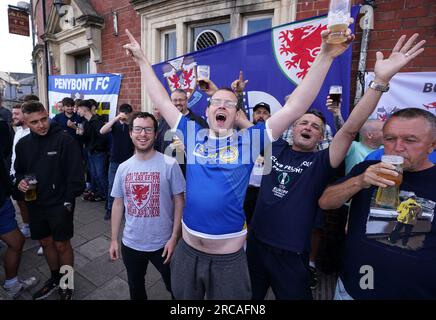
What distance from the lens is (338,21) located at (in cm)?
139

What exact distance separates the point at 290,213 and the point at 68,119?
4.92 m

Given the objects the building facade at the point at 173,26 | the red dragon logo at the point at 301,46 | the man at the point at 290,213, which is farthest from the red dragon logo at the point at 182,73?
the man at the point at 290,213

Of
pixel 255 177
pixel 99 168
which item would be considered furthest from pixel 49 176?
pixel 99 168

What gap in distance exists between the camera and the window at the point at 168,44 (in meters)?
4.76

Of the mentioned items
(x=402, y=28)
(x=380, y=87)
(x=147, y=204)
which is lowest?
(x=147, y=204)

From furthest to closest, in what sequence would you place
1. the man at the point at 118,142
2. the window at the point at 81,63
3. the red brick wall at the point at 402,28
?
the window at the point at 81,63, the man at the point at 118,142, the red brick wall at the point at 402,28

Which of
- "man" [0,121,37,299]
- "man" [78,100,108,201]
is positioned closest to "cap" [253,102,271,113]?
"man" [0,121,37,299]

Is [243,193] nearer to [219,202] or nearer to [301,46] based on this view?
[219,202]

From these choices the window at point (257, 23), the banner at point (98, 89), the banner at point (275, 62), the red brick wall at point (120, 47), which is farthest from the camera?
the banner at point (98, 89)

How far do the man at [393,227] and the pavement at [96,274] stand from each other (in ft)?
4.83

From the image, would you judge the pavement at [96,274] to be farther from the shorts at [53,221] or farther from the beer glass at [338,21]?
the beer glass at [338,21]

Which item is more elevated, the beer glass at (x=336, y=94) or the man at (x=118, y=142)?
the beer glass at (x=336, y=94)

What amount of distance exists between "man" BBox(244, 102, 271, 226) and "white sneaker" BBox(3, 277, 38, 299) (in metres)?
2.48
